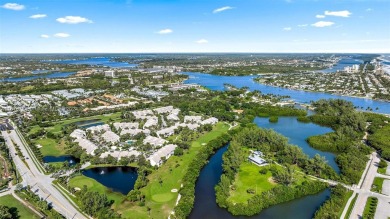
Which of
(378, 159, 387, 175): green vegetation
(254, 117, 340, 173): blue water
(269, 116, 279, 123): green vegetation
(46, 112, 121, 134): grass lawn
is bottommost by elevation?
(254, 117, 340, 173): blue water

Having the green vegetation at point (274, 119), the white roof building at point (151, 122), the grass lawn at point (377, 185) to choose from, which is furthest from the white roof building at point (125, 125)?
the grass lawn at point (377, 185)

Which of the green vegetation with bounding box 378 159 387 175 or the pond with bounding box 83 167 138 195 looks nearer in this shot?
the pond with bounding box 83 167 138 195

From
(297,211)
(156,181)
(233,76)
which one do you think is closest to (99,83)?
(233,76)

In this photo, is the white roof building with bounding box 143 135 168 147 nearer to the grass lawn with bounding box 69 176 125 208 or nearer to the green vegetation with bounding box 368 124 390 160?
the grass lawn with bounding box 69 176 125 208

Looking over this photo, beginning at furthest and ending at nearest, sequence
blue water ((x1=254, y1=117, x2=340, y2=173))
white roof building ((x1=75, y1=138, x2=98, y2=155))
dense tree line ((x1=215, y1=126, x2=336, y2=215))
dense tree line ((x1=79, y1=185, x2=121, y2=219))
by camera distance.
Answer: blue water ((x1=254, y1=117, x2=340, y2=173)), white roof building ((x1=75, y1=138, x2=98, y2=155)), dense tree line ((x1=215, y1=126, x2=336, y2=215)), dense tree line ((x1=79, y1=185, x2=121, y2=219))

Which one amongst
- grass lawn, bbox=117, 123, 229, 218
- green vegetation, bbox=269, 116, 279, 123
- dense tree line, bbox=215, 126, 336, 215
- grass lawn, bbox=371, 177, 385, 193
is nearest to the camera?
grass lawn, bbox=117, 123, 229, 218

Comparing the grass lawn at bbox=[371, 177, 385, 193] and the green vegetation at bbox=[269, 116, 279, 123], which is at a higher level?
the grass lawn at bbox=[371, 177, 385, 193]

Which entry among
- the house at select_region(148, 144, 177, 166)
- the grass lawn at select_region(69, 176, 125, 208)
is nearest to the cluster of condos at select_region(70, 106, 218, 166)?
the house at select_region(148, 144, 177, 166)
